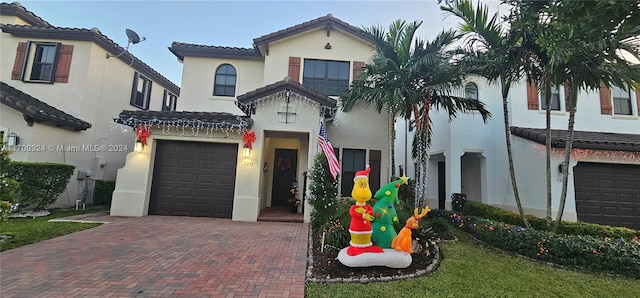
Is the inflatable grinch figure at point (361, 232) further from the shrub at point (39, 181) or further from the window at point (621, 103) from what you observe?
the window at point (621, 103)

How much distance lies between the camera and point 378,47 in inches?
367

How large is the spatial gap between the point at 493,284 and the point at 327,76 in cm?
971

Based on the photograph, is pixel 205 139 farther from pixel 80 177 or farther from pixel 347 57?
pixel 347 57

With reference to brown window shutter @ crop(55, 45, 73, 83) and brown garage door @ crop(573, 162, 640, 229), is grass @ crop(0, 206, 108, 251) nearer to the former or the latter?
brown window shutter @ crop(55, 45, 73, 83)

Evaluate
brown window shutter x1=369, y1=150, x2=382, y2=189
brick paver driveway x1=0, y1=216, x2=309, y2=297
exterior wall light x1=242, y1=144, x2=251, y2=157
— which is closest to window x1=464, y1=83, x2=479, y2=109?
brown window shutter x1=369, y1=150, x2=382, y2=189

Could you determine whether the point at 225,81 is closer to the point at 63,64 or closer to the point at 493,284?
the point at 63,64

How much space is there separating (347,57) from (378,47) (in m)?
3.17

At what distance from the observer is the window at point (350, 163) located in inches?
445

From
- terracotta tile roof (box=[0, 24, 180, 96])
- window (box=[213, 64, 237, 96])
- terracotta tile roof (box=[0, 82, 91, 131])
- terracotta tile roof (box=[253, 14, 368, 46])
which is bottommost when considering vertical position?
terracotta tile roof (box=[0, 82, 91, 131])

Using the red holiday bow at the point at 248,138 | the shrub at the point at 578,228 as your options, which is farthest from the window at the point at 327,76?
the shrub at the point at 578,228

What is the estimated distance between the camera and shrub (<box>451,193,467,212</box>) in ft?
37.6

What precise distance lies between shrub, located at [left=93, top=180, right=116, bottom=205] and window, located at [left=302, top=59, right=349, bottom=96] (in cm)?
996

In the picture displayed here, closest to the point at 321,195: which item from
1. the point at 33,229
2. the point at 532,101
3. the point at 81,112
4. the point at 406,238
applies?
the point at 406,238

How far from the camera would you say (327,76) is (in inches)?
481
